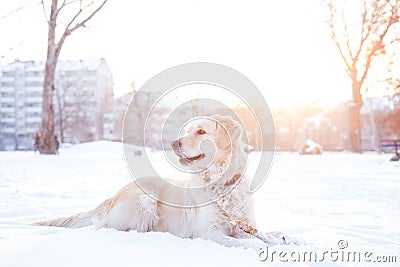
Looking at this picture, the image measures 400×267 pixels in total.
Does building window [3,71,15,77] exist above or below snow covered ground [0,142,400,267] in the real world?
above

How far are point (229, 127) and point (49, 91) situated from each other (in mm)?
16162

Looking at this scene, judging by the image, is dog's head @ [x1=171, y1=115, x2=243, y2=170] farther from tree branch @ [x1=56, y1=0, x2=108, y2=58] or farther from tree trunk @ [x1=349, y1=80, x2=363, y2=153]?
tree trunk @ [x1=349, y1=80, x2=363, y2=153]

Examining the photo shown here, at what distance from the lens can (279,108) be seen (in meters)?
56.1

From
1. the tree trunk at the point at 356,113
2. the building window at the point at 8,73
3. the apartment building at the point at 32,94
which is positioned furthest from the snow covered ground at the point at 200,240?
the building window at the point at 8,73

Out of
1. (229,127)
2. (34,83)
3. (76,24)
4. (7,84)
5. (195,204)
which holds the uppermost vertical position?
(34,83)

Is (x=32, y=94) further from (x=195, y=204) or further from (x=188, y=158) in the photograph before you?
(x=195, y=204)

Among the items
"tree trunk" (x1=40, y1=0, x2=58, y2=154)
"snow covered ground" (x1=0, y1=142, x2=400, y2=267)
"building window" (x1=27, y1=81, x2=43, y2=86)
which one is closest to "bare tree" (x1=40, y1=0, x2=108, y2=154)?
"tree trunk" (x1=40, y1=0, x2=58, y2=154)

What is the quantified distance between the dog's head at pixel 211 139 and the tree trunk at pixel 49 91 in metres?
15.6

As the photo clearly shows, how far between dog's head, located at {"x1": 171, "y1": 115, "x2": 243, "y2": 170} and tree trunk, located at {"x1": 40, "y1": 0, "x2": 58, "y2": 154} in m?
15.6

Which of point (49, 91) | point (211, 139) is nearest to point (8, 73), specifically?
point (49, 91)

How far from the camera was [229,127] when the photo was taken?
4.13 meters

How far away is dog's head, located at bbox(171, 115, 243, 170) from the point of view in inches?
155

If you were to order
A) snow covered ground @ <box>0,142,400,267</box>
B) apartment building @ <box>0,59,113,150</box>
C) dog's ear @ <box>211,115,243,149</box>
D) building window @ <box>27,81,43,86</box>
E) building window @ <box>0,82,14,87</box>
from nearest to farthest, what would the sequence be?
snow covered ground @ <box>0,142,400,267</box>
dog's ear @ <box>211,115,243,149</box>
apartment building @ <box>0,59,113,150</box>
building window @ <box>0,82,14,87</box>
building window @ <box>27,81,43,86</box>

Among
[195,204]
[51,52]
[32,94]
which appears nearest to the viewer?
[195,204]
